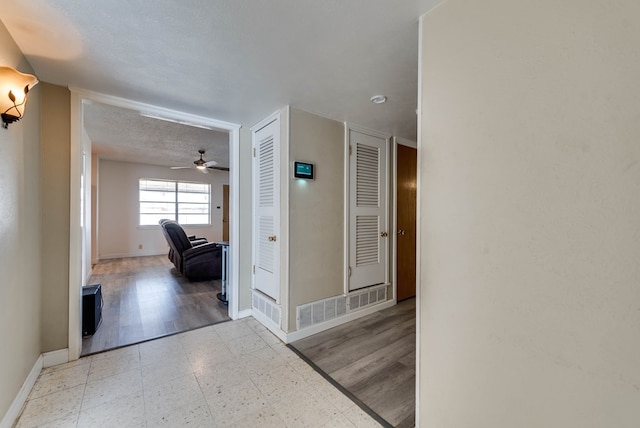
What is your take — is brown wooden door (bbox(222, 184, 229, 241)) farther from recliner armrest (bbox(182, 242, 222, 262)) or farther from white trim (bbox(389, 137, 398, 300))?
white trim (bbox(389, 137, 398, 300))

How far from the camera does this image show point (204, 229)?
7629 mm

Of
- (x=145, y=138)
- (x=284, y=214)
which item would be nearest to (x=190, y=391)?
(x=284, y=214)

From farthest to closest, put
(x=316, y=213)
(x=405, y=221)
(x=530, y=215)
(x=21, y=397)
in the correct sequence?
(x=405, y=221) → (x=316, y=213) → (x=21, y=397) → (x=530, y=215)

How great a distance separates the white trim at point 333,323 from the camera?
2442 mm

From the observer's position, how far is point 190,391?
175 centimetres

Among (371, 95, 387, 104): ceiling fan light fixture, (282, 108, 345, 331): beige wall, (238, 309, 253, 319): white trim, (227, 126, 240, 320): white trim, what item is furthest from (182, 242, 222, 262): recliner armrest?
(371, 95, 387, 104): ceiling fan light fixture

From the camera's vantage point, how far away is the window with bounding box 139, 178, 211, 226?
680 centimetres

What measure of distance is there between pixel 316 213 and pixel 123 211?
20.3ft

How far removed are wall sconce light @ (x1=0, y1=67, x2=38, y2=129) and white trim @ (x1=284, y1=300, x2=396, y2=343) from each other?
2.37m

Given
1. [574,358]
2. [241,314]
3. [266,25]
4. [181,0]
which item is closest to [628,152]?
[574,358]

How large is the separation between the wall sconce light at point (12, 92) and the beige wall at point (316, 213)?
1.70 meters

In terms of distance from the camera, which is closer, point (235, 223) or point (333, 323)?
point (333, 323)

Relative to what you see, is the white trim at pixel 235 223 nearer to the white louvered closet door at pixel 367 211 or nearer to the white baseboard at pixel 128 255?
the white louvered closet door at pixel 367 211

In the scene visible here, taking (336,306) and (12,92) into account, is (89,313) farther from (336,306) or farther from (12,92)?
(336,306)
